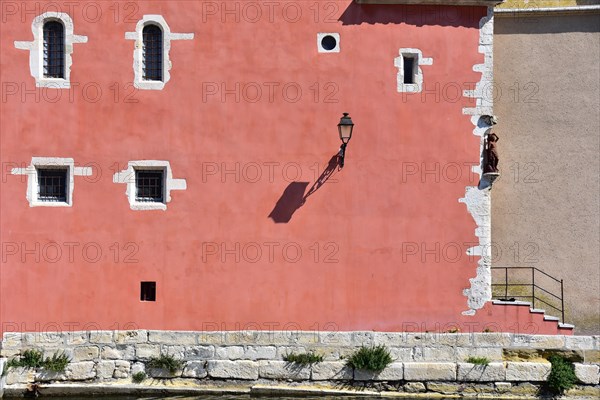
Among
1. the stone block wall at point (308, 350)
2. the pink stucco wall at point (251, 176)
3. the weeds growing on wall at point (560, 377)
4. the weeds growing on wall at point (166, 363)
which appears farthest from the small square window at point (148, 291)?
the weeds growing on wall at point (560, 377)

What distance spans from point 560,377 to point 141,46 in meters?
8.65

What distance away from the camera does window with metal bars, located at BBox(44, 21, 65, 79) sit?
12750 mm

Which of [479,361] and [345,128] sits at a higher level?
[345,128]

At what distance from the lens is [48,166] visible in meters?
12.5

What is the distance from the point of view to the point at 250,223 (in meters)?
12.6

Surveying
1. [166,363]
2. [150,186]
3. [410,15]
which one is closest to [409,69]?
[410,15]

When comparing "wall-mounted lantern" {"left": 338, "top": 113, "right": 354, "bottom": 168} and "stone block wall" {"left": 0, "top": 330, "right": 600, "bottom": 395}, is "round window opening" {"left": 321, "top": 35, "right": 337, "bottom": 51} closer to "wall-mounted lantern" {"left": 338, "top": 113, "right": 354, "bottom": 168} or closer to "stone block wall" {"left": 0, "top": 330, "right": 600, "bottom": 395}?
Answer: "wall-mounted lantern" {"left": 338, "top": 113, "right": 354, "bottom": 168}

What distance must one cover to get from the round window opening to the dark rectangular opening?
3.99 feet

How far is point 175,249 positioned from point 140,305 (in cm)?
107

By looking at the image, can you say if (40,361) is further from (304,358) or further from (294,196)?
(294,196)

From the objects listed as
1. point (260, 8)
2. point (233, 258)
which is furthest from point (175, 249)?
point (260, 8)

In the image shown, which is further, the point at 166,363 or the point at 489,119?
the point at 489,119

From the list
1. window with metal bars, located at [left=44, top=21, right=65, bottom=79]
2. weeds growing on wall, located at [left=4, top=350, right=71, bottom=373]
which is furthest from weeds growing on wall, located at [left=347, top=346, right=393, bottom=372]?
window with metal bars, located at [left=44, top=21, right=65, bottom=79]

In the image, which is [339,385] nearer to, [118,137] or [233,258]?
[233,258]
